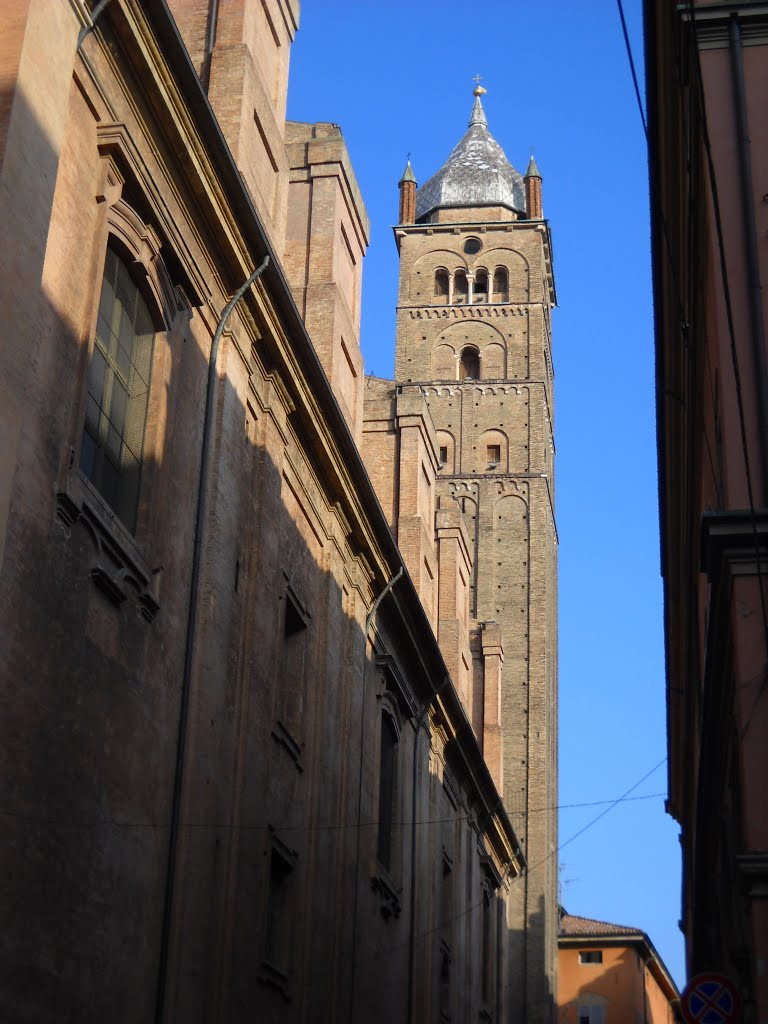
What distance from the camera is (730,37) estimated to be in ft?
43.9

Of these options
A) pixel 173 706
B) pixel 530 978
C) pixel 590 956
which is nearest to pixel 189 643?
pixel 173 706

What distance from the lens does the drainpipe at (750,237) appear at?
11.7 meters

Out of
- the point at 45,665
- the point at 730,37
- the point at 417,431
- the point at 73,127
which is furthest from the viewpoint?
the point at 417,431

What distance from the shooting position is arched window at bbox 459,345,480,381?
59844 millimetres

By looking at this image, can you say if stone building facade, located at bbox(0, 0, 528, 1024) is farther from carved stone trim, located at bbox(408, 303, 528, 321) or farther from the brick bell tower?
carved stone trim, located at bbox(408, 303, 528, 321)

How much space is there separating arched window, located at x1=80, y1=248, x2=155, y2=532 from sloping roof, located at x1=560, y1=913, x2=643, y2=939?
4577 cm

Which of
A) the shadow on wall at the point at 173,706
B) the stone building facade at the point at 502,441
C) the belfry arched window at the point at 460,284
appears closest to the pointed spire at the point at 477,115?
the stone building facade at the point at 502,441

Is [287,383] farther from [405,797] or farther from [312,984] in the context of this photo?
[405,797]

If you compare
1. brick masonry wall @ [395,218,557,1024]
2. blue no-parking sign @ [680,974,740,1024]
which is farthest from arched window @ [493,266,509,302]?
blue no-parking sign @ [680,974,740,1024]

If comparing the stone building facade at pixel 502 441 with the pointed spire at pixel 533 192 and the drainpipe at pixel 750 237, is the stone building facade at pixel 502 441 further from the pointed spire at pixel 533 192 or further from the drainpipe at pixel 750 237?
the drainpipe at pixel 750 237

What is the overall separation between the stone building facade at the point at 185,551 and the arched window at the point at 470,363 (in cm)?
3593

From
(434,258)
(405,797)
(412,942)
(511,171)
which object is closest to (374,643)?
(405,797)

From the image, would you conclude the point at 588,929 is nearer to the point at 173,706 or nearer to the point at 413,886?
the point at 413,886

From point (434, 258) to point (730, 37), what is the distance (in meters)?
49.1
